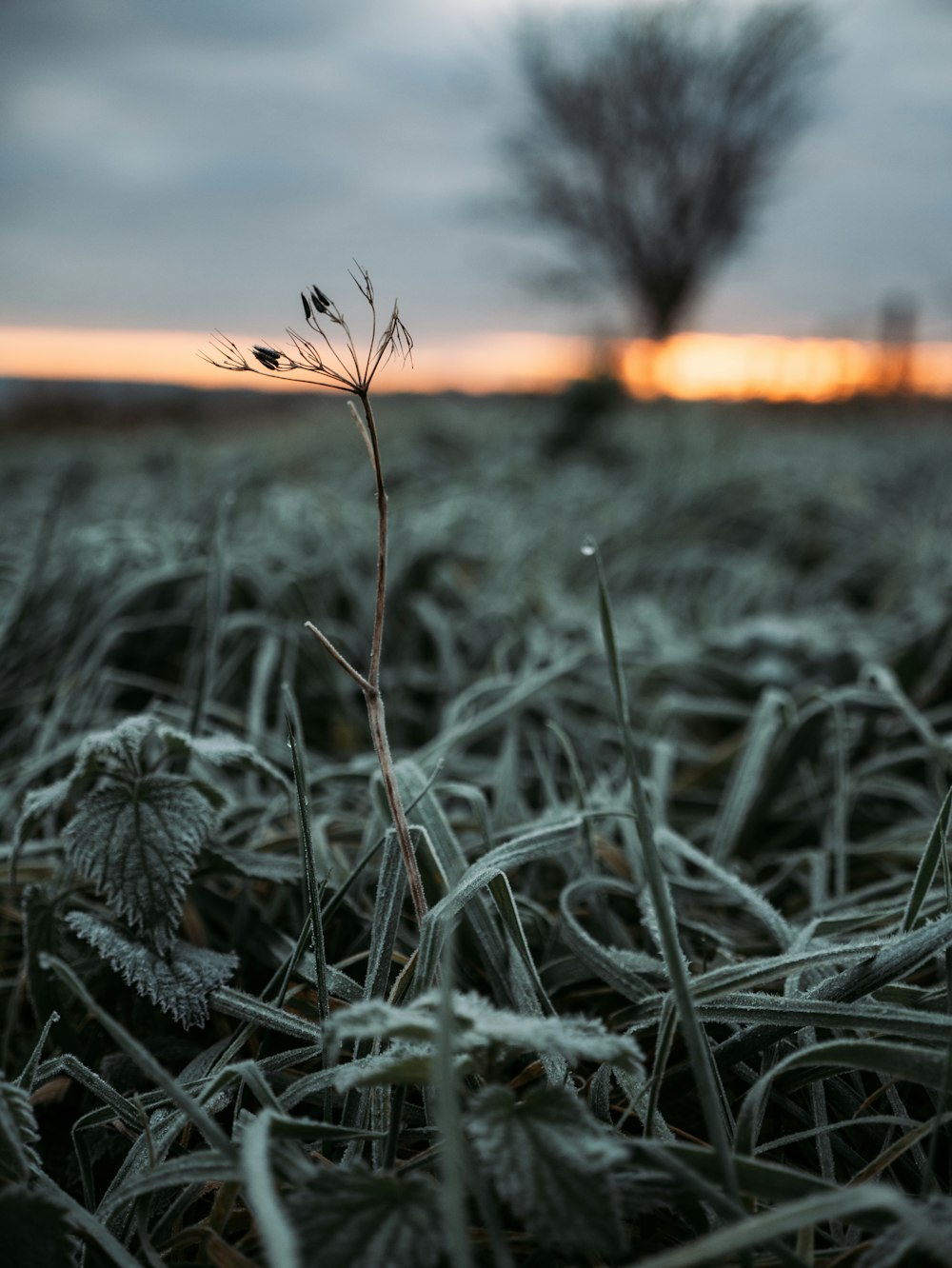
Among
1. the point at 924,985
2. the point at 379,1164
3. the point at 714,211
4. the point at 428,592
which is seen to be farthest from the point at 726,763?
the point at 714,211

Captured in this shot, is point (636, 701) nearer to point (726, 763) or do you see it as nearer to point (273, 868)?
point (726, 763)

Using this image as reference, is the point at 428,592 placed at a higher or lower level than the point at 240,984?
higher

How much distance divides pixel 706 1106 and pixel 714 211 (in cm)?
1508

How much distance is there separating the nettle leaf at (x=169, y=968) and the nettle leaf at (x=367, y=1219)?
0.64ft

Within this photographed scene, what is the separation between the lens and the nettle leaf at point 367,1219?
0.37m

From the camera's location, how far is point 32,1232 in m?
0.41

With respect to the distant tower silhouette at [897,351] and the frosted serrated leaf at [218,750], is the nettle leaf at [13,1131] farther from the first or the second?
the distant tower silhouette at [897,351]

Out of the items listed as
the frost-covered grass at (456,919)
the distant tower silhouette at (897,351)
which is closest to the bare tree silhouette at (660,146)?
the distant tower silhouette at (897,351)

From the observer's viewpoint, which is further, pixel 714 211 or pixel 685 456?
pixel 714 211

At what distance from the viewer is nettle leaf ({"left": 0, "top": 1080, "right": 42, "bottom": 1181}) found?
1.44ft

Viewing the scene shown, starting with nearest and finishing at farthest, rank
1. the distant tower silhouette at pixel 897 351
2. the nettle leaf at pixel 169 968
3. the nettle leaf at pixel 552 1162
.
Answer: the nettle leaf at pixel 552 1162 < the nettle leaf at pixel 169 968 < the distant tower silhouette at pixel 897 351

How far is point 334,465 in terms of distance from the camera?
11.6ft

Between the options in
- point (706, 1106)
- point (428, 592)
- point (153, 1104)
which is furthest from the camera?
point (428, 592)

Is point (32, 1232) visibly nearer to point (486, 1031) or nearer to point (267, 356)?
point (486, 1031)
